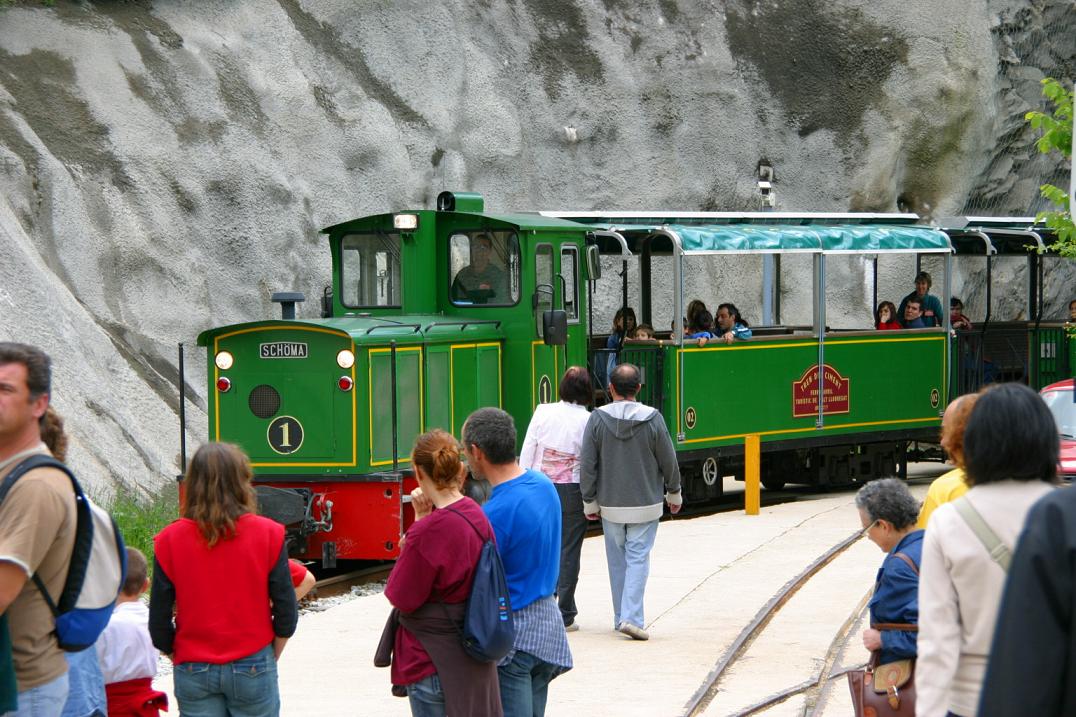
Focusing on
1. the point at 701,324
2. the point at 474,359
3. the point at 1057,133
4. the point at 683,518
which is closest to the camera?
the point at 474,359

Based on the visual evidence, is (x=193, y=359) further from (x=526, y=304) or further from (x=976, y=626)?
(x=976, y=626)

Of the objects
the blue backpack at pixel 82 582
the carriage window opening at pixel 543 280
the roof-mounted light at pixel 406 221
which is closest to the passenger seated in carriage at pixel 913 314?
the carriage window opening at pixel 543 280

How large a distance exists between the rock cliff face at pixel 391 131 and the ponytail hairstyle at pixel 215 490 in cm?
1147

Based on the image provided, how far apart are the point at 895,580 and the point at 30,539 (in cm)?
307

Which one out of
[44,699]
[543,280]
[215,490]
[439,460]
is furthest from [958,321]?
[44,699]

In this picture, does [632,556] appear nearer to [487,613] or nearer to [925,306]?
[487,613]

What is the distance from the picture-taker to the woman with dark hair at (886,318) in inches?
807

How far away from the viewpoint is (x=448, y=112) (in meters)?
28.6

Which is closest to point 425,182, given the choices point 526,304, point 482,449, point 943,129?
point 943,129

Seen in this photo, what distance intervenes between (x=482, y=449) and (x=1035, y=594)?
144 inches

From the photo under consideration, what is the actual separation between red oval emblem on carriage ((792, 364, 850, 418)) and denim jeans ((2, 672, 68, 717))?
15125 millimetres

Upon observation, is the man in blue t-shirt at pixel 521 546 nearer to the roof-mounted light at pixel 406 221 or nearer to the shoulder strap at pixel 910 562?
the shoulder strap at pixel 910 562

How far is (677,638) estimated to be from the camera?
10305mm

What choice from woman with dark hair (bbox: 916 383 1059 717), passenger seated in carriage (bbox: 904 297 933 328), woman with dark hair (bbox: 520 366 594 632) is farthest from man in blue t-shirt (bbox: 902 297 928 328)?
woman with dark hair (bbox: 916 383 1059 717)
